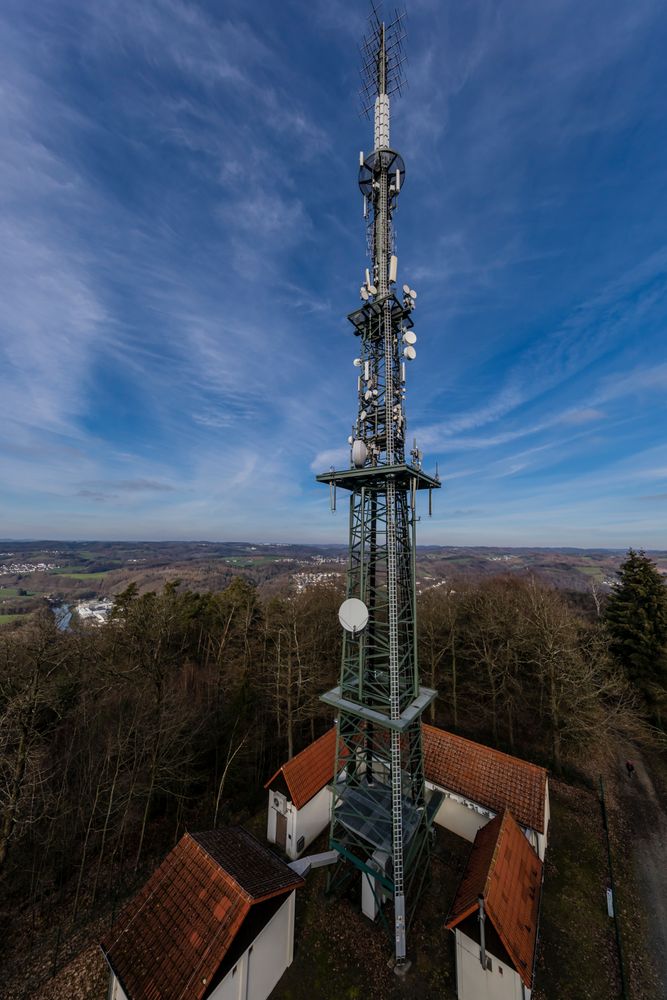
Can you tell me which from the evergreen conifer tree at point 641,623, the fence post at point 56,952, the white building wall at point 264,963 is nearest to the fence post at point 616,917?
the evergreen conifer tree at point 641,623

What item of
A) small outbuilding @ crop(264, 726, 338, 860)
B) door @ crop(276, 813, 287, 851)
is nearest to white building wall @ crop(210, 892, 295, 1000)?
small outbuilding @ crop(264, 726, 338, 860)

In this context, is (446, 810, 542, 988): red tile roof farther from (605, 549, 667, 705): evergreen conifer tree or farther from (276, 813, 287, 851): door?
(605, 549, 667, 705): evergreen conifer tree

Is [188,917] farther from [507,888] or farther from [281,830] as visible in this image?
[507,888]

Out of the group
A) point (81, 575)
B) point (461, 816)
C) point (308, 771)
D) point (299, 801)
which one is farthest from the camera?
point (81, 575)

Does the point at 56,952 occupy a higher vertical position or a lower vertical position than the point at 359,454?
lower

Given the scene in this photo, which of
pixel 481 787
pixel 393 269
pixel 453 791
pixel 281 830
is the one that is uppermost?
pixel 393 269

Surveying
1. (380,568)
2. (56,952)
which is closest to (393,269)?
(380,568)

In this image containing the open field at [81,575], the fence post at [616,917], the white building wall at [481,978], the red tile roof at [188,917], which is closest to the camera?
the red tile roof at [188,917]

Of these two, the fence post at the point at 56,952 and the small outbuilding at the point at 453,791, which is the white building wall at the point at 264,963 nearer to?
the small outbuilding at the point at 453,791
